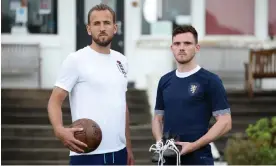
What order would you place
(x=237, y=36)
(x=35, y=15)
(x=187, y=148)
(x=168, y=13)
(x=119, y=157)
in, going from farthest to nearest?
1. (x=237, y=36)
2. (x=168, y=13)
3. (x=35, y=15)
4. (x=119, y=157)
5. (x=187, y=148)

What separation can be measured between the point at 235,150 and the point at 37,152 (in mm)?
3193

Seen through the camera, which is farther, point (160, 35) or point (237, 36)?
point (237, 36)

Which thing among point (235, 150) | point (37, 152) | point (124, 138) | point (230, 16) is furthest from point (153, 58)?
point (124, 138)

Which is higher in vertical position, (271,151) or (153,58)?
(153,58)

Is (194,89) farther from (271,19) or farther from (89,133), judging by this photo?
(271,19)

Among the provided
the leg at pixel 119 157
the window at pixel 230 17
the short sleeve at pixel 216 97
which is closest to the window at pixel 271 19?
the window at pixel 230 17

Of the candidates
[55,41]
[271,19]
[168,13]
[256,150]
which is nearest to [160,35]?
[168,13]

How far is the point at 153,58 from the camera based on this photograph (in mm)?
13789

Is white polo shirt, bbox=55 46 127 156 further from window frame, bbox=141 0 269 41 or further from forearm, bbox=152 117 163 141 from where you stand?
window frame, bbox=141 0 269 41

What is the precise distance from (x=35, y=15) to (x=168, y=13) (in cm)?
261

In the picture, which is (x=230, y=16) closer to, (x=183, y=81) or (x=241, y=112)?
(x=241, y=112)

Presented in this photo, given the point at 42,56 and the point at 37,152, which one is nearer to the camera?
the point at 37,152

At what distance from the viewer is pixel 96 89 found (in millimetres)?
4953

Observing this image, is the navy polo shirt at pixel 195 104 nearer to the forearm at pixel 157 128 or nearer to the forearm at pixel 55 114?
the forearm at pixel 157 128
